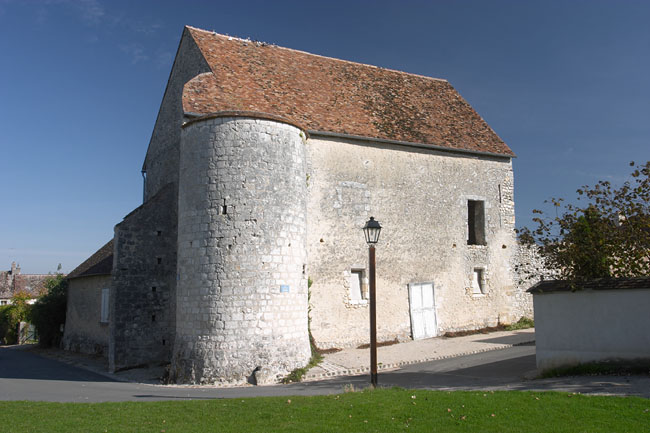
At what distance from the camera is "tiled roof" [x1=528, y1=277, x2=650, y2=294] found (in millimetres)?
8891

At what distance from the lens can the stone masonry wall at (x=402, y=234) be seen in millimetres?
14727

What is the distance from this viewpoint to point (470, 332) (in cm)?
1684

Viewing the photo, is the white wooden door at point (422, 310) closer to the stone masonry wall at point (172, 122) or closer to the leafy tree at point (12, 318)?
the stone masonry wall at point (172, 122)

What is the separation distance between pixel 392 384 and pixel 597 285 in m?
4.27

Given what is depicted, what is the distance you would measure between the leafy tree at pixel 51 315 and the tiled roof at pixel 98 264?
4.63ft

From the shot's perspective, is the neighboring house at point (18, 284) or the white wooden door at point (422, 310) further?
the neighboring house at point (18, 284)

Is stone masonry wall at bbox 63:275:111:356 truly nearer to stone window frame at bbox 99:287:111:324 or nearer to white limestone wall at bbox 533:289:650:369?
stone window frame at bbox 99:287:111:324

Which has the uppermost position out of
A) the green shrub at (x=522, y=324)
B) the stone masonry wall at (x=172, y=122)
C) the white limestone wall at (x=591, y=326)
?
the stone masonry wall at (x=172, y=122)

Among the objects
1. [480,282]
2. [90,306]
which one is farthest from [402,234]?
[90,306]

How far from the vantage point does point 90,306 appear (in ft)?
61.7

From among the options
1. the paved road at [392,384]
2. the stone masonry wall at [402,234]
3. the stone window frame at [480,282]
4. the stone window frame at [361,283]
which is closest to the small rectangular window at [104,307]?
the paved road at [392,384]

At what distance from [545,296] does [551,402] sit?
3452 mm

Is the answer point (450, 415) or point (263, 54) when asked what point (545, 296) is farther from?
point (263, 54)

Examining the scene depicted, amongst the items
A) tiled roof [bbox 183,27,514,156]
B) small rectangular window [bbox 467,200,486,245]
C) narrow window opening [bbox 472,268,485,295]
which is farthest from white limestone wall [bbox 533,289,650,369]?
tiled roof [bbox 183,27,514,156]
